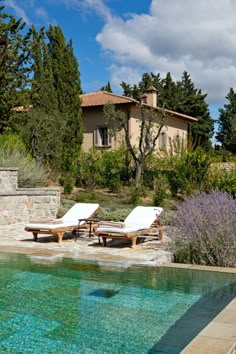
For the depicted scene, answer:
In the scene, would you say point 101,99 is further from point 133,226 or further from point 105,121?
point 133,226

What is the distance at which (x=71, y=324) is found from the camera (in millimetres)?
5105

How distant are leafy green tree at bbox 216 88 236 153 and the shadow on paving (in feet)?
135

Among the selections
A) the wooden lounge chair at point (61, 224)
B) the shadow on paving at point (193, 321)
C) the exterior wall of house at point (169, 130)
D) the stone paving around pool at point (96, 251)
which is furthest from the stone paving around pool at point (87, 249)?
the exterior wall of house at point (169, 130)

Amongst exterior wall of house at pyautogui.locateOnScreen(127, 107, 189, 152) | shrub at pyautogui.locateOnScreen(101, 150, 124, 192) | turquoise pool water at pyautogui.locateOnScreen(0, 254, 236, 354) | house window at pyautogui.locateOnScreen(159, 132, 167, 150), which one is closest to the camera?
turquoise pool water at pyautogui.locateOnScreen(0, 254, 236, 354)

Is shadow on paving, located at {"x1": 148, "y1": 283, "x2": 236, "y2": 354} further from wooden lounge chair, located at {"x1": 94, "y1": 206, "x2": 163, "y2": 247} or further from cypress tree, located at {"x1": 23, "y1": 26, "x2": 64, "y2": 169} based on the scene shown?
cypress tree, located at {"x1": 23, "y1": 26, "x2": 64, "y2": 169}

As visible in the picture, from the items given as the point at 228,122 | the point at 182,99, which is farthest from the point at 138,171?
the point at 228,122

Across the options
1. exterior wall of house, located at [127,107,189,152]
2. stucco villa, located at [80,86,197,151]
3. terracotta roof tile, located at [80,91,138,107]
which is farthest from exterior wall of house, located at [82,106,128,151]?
exterior wall of house, located at [127,107,189,152]

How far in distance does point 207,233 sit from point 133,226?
283 centimetres

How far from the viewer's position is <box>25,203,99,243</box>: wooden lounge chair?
10156 millimetres

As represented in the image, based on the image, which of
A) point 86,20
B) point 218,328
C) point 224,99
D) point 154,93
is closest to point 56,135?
point 86,20

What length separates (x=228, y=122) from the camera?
160 ft

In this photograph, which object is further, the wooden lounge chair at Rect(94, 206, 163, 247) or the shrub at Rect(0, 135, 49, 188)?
the shrub at Rect(0, 135, 49, 188)

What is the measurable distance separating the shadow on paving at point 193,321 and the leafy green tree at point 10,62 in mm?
18925

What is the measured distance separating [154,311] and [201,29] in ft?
43.3
